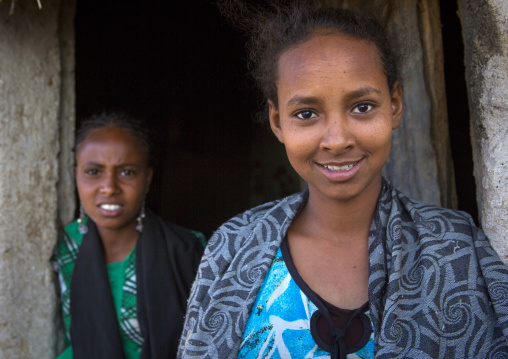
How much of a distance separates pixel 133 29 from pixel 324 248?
3.51m

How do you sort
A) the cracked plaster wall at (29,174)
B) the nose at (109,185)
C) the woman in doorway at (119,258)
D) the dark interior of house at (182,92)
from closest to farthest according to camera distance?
the cracked plaster wall at (29,174)
the woman in doorway at (119,258)
the nose at (109,185)
the dark interior of house at (182,92)

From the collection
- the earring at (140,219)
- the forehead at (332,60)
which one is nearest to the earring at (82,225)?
the earring at (140,219)

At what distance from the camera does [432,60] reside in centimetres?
203

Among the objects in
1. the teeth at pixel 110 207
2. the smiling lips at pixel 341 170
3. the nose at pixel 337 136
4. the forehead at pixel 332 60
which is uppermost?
the forehead at pixel 332 60

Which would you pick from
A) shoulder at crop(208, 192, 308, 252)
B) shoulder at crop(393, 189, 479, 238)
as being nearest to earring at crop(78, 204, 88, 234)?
shoulder at crop(208, 192, 308, 252)

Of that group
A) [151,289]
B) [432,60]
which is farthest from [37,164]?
[432,60]

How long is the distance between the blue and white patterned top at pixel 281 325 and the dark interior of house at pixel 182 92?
8.36ft

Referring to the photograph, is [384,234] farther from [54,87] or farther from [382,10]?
[54,87]

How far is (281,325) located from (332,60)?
0.79 meters

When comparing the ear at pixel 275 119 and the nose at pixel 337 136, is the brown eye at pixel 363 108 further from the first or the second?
the ear at pixel 275 119

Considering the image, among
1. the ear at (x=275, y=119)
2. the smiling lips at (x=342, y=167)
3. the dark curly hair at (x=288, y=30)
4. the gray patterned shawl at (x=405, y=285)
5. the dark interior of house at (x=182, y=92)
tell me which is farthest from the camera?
the dark interior of house at (x=182, y=92)

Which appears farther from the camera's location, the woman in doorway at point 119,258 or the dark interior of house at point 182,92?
the dark interior of house at point 182,92

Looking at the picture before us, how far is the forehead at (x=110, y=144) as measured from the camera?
8.38 feet

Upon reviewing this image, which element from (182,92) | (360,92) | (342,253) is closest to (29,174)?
(342,253)
